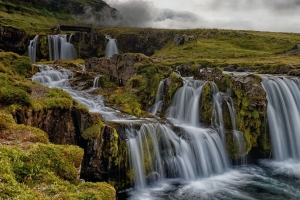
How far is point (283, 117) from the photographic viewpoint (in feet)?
95.7

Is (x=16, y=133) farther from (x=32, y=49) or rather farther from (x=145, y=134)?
(x=32, y=49)

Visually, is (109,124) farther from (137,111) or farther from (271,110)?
(271,110)

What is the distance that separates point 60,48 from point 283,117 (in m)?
70.7

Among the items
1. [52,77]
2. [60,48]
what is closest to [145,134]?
[52,77]

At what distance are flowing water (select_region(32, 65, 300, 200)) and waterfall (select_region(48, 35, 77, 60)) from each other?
55856 mm

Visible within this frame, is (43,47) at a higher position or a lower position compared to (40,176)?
higher

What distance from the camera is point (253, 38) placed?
112 m

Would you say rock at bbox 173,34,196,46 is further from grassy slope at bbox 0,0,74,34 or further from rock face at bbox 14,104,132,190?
rock face at bbox 14,104,132,190

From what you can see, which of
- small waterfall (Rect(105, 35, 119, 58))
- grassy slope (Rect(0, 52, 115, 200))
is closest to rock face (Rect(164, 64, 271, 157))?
grassy slope (Rect(0, 52, 115, 200))

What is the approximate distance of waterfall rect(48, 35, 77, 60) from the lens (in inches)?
3134

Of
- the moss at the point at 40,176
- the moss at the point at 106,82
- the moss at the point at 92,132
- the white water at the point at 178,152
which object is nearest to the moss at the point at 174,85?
the white water at the point at 178,152

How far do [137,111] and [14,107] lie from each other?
14508 millimetres

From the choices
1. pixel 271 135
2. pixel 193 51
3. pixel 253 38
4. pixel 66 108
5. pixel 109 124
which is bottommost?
pixel 271 135

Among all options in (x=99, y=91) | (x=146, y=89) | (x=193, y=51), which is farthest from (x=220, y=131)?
(x=193, y=51)
